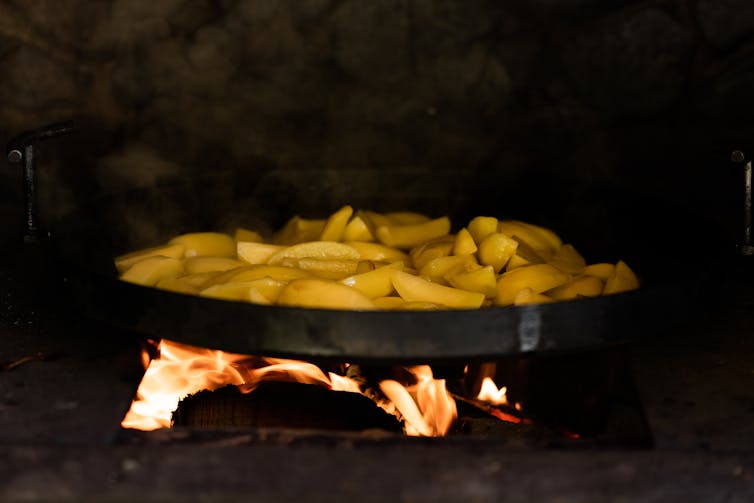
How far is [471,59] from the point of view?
3.02 m

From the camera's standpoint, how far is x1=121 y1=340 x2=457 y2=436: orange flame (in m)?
2.12

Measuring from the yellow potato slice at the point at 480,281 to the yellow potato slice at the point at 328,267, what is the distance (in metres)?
0.24

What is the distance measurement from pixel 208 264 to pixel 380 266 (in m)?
0.38

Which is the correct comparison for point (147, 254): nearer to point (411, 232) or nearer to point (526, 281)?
point (411, 232)

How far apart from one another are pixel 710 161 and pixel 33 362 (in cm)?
199

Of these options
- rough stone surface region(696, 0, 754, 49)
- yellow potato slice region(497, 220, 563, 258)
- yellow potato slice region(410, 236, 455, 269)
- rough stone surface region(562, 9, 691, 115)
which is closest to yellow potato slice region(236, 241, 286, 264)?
yellow potato slice region(410, 236, 455, 269)

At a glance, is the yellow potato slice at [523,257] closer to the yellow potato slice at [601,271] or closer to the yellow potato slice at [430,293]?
the yellow potato slice at [601,271]

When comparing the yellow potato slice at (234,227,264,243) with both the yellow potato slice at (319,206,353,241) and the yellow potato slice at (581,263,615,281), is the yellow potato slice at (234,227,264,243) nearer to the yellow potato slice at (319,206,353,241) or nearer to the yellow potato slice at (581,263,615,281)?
the yellow potato slice at (319,206,353,241)

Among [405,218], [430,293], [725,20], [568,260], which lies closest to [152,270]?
[430,293]

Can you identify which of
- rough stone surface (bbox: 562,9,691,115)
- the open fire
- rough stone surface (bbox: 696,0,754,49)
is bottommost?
the open fire

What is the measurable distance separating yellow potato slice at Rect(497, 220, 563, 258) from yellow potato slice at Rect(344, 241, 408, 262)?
26 cm

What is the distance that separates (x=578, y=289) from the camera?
2.07 meters

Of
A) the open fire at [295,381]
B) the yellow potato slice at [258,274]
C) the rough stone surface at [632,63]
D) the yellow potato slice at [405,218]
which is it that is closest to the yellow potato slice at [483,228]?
the yellow potato slice at [405,218]

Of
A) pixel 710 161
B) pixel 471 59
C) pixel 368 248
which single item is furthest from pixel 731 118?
pixel 368 248
